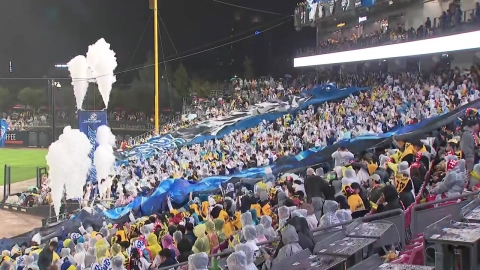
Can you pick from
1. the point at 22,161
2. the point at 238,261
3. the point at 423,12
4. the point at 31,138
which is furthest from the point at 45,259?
the point at 31,138

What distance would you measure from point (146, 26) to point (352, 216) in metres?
40.3

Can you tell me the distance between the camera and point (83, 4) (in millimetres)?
46625

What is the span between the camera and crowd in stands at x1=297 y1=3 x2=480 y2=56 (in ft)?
57.0

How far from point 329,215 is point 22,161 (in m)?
33.5

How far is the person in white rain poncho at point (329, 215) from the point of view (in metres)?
6.28

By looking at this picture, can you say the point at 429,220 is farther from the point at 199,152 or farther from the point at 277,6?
the point at 277,6

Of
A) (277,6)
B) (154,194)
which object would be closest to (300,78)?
(277,6)

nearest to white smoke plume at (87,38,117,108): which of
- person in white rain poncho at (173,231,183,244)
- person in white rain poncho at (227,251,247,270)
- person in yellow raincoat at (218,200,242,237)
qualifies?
person in yellow raincoat at (218,200,242,237)

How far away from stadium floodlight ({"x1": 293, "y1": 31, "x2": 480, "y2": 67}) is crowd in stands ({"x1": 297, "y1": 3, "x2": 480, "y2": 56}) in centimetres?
21

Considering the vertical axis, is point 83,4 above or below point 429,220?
above

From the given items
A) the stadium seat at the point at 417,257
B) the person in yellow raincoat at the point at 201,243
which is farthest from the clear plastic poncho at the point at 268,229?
the stadium seat at the point at 417,257

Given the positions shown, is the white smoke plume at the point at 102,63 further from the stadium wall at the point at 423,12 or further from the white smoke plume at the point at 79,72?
the stadium wall at the point at 423,12

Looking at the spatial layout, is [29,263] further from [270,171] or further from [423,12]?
[423,12]

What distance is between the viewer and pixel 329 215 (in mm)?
6367
